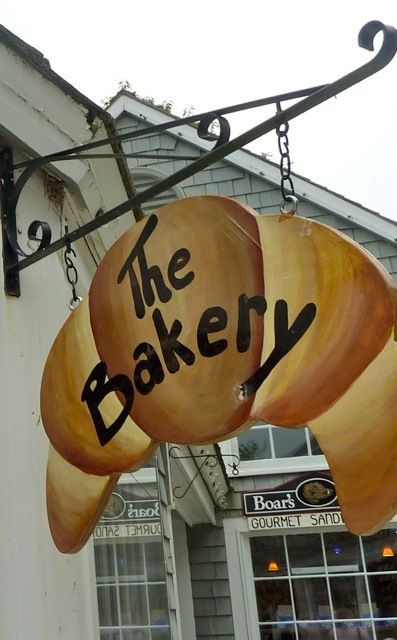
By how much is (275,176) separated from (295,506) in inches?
116

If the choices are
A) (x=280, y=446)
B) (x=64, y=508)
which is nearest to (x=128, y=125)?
(x=280, y=446)

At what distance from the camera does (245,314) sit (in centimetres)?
87

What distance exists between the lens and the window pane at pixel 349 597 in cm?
526

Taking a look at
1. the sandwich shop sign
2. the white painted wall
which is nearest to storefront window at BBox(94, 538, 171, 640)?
the white painted wall

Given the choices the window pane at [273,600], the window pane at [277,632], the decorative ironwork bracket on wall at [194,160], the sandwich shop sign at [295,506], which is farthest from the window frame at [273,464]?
the decorative ironwork bracket on wall at [194,160]

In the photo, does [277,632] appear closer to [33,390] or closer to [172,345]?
[33,390]

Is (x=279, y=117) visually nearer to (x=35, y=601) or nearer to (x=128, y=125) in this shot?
(x=35, y=601)

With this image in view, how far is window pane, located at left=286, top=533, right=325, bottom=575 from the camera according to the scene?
542 cm

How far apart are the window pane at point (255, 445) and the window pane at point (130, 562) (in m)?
3.21

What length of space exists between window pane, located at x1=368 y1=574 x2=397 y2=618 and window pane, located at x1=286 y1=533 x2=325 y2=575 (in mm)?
448

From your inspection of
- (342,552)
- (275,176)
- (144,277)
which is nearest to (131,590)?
(144,277)

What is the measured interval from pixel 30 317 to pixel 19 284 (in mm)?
83

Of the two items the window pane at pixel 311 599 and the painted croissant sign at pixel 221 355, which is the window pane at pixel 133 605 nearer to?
the painted croissant sign at pixel 221 355

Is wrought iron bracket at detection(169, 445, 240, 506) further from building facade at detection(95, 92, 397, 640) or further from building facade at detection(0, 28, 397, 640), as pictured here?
building facade at detection(95, 92, 397, 640)
